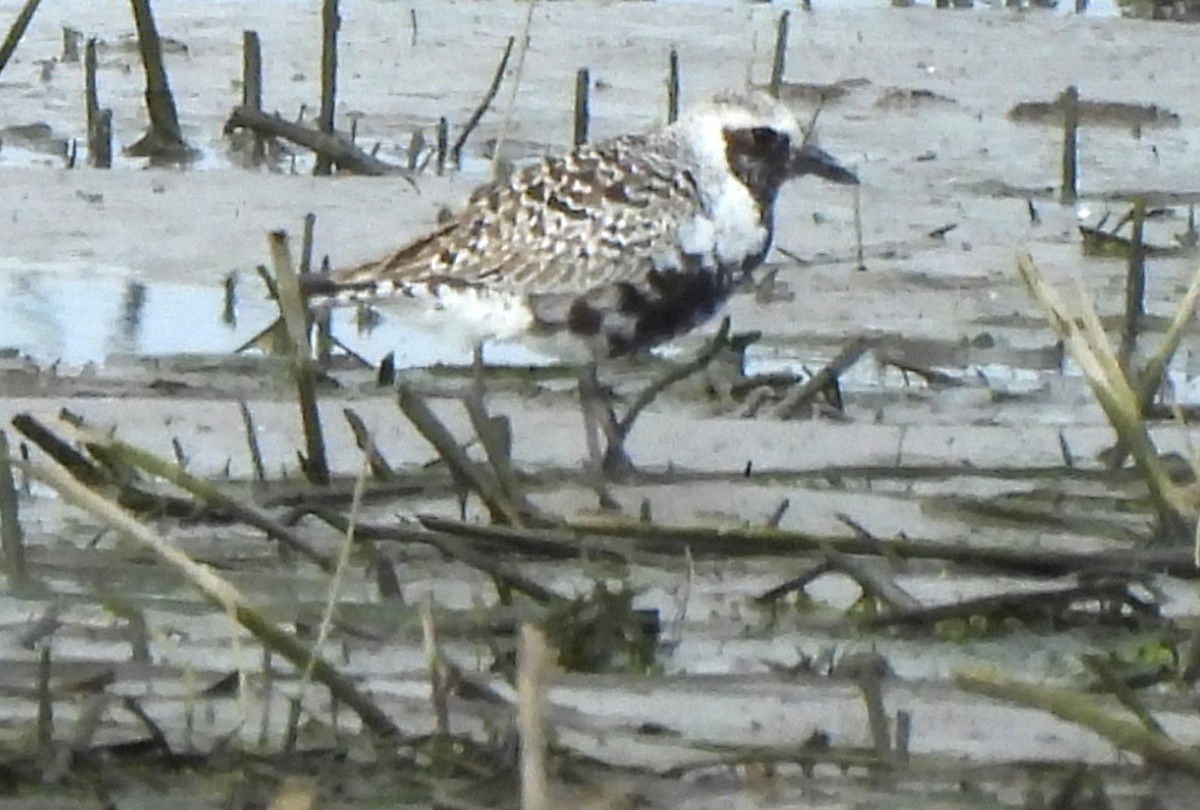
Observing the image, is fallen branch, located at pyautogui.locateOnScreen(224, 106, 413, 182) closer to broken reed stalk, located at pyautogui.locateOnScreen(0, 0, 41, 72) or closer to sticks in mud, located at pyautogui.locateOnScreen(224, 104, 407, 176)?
sticks in mud, located at pyautogui.locateOnScreen(224, 104, 407, 176)

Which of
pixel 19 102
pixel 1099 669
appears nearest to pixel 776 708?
pixel 1099 669

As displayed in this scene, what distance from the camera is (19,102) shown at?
9.72 m

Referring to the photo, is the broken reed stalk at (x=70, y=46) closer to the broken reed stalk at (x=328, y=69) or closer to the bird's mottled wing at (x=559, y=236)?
the broken reed stalk at (x=328, y=69)

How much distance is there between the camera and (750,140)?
259 inches

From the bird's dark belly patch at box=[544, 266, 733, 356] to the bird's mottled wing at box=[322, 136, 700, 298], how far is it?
0.03 metres

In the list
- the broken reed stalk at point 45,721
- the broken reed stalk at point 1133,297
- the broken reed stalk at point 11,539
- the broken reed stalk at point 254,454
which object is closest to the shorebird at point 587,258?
the broken reed stalk at point 1133,297

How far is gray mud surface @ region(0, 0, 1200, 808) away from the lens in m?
3.65

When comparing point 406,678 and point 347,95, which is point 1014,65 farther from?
point 406,678

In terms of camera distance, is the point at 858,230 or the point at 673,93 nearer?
the point at 858,230

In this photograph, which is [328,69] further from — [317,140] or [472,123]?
[317,140]

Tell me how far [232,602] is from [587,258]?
293cm

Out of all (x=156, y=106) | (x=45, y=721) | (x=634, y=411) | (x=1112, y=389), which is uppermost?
(x=1112, y=389)

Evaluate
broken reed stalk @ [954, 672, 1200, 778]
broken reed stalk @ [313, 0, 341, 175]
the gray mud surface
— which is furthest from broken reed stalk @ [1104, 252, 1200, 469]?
broken reed stalk @ [313, 0, 341, 175]

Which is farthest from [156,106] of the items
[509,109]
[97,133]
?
[509,109]
